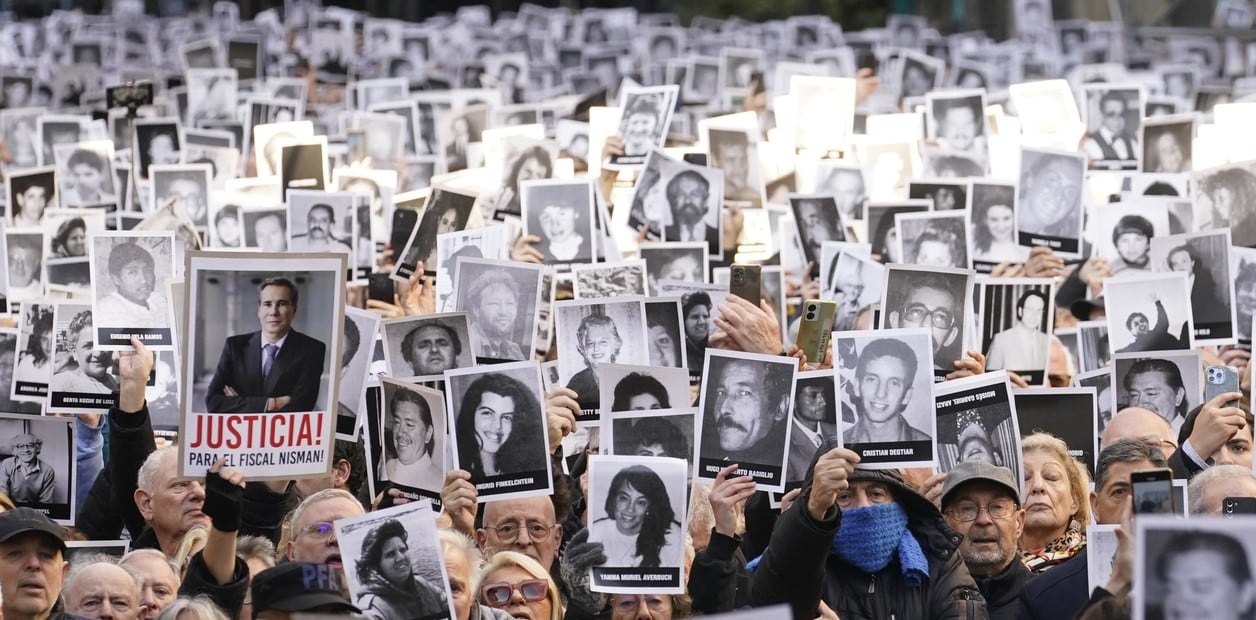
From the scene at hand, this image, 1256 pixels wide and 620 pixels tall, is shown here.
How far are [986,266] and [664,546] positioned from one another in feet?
13.4

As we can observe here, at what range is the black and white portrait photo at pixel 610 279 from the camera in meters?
8.80

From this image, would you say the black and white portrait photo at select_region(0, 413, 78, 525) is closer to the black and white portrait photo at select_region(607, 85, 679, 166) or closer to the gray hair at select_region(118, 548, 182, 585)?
the gray hair at select_region(118, 548, 182, 585)

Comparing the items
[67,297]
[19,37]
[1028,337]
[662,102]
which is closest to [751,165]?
[662,102]

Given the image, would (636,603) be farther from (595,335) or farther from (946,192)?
(946,192)

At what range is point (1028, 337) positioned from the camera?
8.41 meters

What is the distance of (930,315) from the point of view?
25.4ft

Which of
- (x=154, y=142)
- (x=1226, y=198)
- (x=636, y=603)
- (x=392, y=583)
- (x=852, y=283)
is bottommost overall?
(x=636, y=603)

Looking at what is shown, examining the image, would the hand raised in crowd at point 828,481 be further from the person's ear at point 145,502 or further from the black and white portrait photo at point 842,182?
the black and white portrait photo at point 842,182

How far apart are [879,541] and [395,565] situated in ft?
4.38

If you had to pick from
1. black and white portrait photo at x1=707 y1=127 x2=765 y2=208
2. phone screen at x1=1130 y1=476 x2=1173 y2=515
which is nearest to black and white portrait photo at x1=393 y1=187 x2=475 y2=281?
black and white portrait photo at x1=707 y1=127 x2=765 y2=208

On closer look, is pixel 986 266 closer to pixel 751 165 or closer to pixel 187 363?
pixel 751 165

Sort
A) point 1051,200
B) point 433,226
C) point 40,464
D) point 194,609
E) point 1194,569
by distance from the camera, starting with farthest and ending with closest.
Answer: point 1051,200 < point 433,226 < point 40,464 < point 194,609 < point 1194,569

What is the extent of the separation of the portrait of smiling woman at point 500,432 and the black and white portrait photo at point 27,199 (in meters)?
5.03

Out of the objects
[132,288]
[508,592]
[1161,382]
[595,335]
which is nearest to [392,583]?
[508,592]
